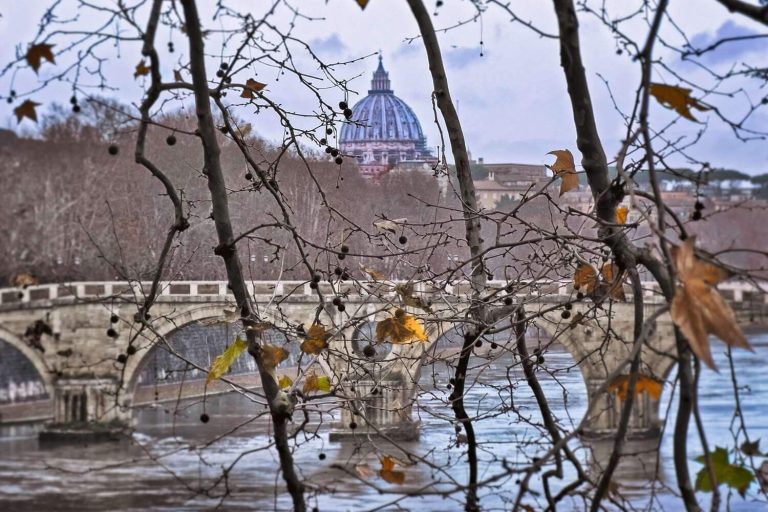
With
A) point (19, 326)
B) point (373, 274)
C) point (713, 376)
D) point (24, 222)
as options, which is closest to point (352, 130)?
point (24, 222)

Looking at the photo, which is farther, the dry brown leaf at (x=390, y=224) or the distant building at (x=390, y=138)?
the distant building at (x=390, y=138)

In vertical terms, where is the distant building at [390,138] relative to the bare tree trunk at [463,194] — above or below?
above

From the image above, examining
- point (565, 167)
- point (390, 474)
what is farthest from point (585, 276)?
point (390, 474)

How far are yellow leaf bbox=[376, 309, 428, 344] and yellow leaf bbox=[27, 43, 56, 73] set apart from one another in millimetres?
366

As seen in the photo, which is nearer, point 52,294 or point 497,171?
point 497,171

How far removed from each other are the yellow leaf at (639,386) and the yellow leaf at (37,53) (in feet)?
1.16

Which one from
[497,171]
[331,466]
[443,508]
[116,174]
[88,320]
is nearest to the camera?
[331,466]

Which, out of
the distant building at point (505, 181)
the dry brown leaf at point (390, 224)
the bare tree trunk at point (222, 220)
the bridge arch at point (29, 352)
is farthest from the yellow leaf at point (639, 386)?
the bridge arch at point (29, 352)

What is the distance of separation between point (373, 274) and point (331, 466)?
1.21 feet

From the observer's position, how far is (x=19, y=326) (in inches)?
407

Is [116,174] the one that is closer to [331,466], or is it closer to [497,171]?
[497,171]

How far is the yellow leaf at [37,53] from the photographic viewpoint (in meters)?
0.72

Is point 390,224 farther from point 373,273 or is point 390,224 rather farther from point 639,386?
point 639,386

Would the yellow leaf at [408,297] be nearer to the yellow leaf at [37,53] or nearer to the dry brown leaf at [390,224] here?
the dry brown leaf at [390,224]
